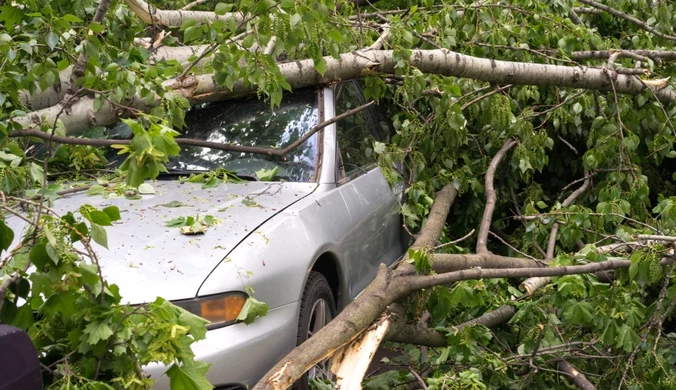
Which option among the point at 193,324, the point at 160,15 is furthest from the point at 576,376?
the point at 160,15

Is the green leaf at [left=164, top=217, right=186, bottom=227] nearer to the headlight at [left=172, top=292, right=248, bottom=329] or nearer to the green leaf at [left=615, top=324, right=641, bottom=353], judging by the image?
the headlight at [left=172, top=292, right=248, bottom=329]

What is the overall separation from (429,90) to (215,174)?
142 centimetres

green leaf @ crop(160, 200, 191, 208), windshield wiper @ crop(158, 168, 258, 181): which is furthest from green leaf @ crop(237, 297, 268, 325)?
windshield wiper @ crop(158, 168, 258, 181)

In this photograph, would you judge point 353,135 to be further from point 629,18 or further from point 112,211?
point 112,211

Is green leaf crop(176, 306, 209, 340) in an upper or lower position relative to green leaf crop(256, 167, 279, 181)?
upper

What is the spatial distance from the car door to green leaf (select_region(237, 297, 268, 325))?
38.5 inches

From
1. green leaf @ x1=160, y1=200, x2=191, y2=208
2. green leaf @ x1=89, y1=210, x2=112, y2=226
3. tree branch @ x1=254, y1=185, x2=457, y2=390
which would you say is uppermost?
green leaf @ x1=89, y1=210, x2=112, y2=226

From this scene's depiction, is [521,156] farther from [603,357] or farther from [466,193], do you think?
[603,357]

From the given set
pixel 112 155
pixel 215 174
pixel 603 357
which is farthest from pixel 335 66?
pixel 603 357

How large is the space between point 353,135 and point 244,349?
2076 mm

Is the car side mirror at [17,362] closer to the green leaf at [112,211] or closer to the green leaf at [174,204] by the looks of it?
the green leaf at [112,211]

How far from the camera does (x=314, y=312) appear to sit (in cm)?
396

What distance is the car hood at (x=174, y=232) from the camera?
10.7 ft

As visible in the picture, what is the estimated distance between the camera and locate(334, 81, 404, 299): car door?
4539 mm
